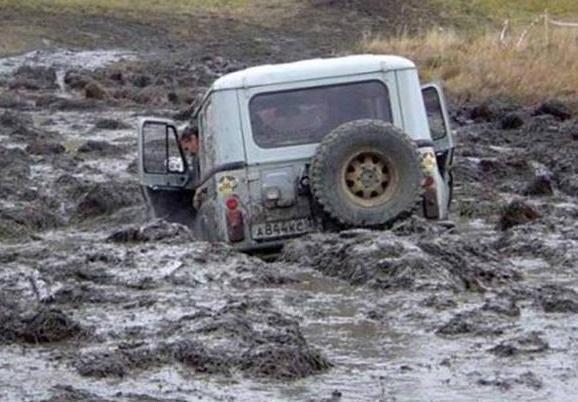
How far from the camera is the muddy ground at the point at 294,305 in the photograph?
28.0 ft

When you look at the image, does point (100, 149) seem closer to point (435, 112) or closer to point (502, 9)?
point (435, 112)

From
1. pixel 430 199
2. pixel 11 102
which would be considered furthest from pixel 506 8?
pixel 430 199

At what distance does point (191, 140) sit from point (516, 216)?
2742 mm

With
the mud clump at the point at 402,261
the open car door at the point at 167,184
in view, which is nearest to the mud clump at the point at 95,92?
the open car door at the point at 167,184

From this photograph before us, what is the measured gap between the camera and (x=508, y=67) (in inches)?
1183

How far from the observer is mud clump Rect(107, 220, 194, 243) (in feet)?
44.3

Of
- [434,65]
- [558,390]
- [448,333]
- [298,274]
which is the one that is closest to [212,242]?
[298,274]

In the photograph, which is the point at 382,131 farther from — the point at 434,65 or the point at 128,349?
the point at 434,65

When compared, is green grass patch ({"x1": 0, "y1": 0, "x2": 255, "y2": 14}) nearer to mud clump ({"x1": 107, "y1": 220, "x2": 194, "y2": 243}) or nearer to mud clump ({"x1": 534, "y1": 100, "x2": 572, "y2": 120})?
mud clump ({"x1": 534, "y1": 100, "x2": 572, "y2": 120})

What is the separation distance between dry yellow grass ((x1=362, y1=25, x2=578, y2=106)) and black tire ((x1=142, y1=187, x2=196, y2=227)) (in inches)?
505

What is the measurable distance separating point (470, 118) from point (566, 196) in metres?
9.43

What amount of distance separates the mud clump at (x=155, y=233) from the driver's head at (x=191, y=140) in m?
0.60

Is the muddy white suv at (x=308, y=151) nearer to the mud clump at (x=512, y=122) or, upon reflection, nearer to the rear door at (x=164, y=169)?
the rear door at (x=164, y=169)

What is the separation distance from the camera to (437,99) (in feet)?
45.5
